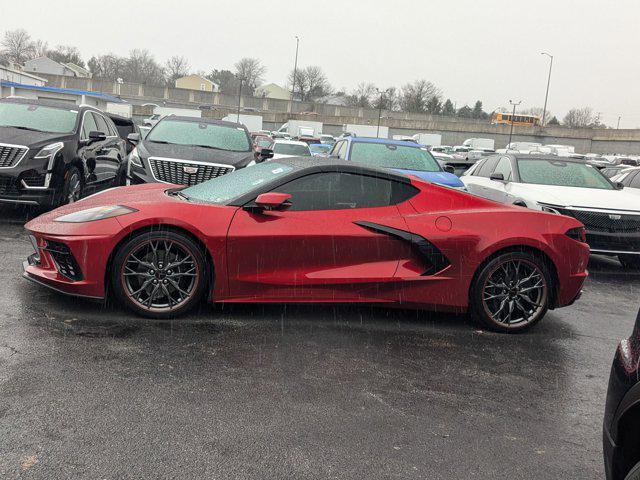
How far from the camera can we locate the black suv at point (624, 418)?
220 cm

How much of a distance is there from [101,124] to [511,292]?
858 cm

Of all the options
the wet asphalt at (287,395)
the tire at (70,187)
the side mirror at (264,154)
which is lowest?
the wet asphalt at (287,395)

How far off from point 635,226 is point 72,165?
818 centimetres

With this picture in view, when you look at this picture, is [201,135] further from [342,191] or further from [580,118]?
[580,118]

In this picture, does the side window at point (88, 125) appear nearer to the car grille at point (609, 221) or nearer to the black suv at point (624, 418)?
the car grille at point (609, 221)

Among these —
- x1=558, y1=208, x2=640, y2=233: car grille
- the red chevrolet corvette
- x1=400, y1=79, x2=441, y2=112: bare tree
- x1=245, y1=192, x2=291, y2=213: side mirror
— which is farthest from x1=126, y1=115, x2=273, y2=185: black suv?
x1=400, y1=79, x2=441, y2=112: bare tree

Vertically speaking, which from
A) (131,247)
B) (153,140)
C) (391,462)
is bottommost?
(391,462)

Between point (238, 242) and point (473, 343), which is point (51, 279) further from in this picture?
point (473, 343)

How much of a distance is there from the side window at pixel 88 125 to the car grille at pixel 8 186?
71.3 inches

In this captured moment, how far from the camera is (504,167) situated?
11000 mm

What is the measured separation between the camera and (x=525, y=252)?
5453 mm

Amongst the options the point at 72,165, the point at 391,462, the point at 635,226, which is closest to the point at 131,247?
the point at 391,462

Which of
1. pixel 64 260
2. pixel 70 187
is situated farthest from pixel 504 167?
pixel 64 260

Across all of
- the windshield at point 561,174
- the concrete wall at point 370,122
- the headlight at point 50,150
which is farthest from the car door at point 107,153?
the concrete wall at point 370,122
